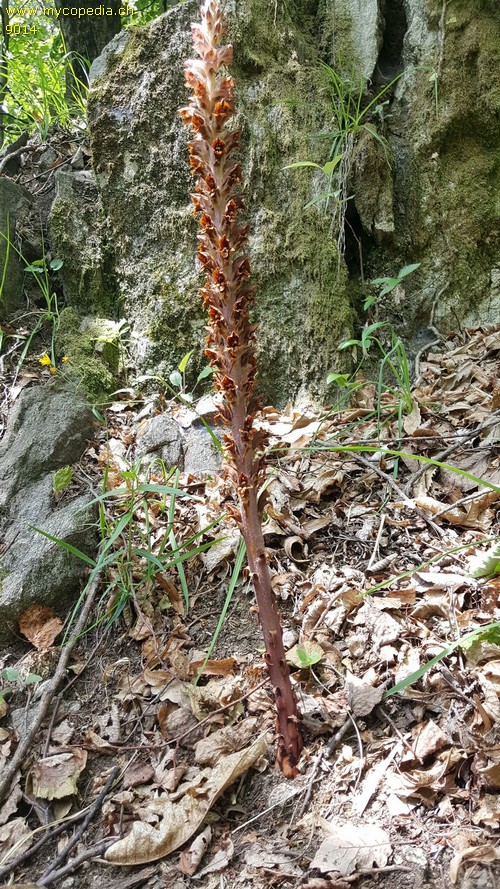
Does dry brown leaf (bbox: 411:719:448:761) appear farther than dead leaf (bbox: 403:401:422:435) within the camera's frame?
No

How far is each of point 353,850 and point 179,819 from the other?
584mm

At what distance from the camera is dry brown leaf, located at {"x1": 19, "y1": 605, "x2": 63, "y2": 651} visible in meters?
2.71

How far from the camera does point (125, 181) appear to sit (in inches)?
162

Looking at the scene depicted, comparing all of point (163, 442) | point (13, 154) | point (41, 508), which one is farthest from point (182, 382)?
point (13, 154)

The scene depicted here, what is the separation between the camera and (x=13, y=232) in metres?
4.43

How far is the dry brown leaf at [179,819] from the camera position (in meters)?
1.89

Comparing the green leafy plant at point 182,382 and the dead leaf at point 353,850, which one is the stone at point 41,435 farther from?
the dead leaf at point 353,850

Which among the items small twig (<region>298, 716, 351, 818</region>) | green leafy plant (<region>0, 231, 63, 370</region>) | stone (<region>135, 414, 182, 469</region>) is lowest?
small twig (<region>298, 716, 351, 818</region>)

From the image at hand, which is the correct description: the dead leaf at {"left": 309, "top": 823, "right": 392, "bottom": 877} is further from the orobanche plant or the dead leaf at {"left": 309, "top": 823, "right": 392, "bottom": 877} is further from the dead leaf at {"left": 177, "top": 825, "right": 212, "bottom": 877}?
the dead leaf at {"left": 177, "top": 825, "right": 212, "bottom": 877}

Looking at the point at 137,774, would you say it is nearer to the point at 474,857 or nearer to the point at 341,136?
the point at 474,857

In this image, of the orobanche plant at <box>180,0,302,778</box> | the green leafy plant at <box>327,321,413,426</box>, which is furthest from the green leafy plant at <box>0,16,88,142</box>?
the orobanche plant at <box>180,0,302,778</box>

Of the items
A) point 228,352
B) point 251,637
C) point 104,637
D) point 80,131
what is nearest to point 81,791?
point 104,637

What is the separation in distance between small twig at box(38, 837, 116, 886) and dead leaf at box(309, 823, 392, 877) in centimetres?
73

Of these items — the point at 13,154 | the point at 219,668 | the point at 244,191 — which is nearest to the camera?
the point at 219,668
